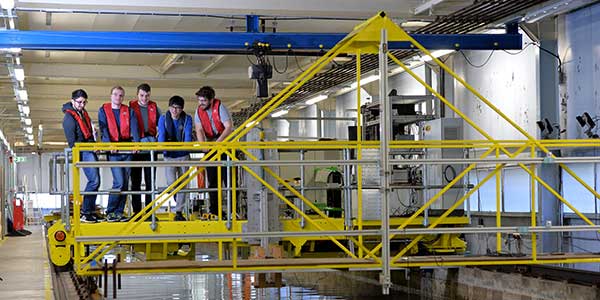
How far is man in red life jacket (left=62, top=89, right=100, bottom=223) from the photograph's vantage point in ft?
38.8

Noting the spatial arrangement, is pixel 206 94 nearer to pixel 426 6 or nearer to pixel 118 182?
pixel 118 182

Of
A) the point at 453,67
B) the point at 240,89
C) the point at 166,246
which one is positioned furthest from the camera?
the point at 240,89

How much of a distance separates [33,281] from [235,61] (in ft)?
40.0

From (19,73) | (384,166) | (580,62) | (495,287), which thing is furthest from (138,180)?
(19,73)

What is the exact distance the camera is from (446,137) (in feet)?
51.6

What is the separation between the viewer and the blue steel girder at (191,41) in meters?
14.7

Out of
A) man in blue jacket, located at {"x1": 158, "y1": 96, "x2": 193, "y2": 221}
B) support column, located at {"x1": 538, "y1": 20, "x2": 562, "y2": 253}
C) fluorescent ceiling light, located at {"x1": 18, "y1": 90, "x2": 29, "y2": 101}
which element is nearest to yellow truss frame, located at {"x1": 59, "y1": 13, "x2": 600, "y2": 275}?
man in blue jacket, located at {"x1": 158, "y1": 96, "x2": 193, "y2": 221}

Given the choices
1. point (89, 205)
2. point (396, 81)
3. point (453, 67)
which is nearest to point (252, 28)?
point (89, 205)

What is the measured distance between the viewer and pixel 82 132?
12.1 m

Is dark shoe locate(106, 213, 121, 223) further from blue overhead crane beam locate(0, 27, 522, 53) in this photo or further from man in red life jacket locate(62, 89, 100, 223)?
blue overhead crane beam locate(0, 27, 522, 53)

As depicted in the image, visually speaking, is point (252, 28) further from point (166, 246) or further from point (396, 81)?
point (396, 81)

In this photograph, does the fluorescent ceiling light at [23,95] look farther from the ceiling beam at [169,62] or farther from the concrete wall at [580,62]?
the concrete wall at [580,62]

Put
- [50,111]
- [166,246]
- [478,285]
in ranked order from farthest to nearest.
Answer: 1. [50,111]
2. [478,285]
3. [166,246]

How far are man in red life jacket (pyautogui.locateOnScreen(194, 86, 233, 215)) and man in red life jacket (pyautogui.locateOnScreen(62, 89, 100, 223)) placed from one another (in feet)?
4.78
